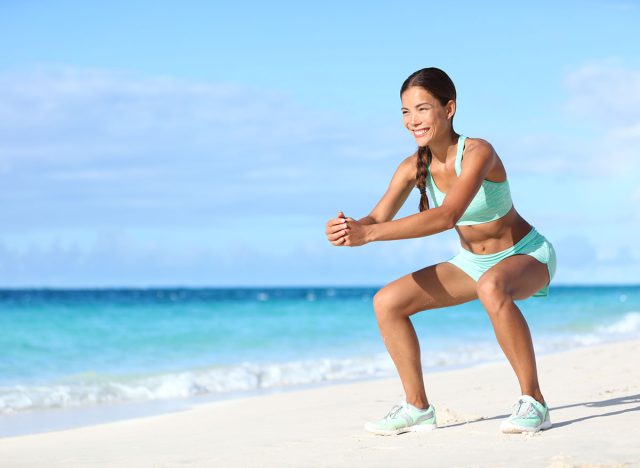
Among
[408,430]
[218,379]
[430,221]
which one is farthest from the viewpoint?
[218,379]

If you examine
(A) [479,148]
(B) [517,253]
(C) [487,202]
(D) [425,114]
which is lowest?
(B) [517,253]

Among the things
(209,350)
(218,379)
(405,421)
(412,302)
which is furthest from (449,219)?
(209,350)

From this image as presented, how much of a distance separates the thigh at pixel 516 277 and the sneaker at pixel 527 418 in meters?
0.49

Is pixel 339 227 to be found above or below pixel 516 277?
above

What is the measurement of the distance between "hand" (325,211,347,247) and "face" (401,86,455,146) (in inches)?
24.7

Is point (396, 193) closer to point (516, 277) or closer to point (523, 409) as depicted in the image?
point (516, 277)

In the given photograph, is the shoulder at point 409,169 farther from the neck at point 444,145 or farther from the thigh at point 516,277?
the thigh at point 516,277

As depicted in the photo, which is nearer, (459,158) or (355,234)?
(355,234)

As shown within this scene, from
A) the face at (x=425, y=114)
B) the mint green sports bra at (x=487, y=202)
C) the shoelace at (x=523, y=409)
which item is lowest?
the shoelace at (x=523, y=409)

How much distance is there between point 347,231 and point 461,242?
83cm

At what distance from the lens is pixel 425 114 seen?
419 centimetres

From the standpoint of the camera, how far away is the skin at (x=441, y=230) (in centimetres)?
392

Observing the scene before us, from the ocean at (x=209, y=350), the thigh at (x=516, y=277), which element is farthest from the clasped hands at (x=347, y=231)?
the ocean at (x=209, y=350)

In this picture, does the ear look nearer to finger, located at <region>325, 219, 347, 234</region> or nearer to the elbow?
Result: the elbow
